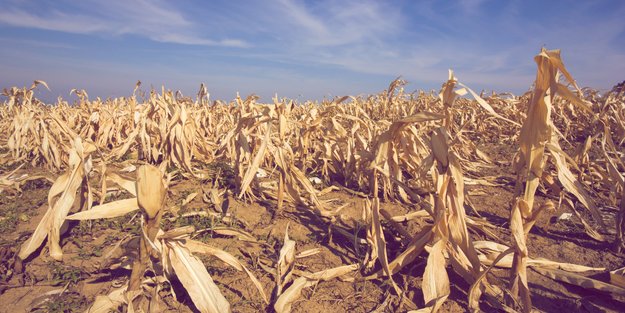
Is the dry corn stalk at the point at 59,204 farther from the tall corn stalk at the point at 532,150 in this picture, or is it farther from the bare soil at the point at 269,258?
the tall corn stalk at the point at 532,150

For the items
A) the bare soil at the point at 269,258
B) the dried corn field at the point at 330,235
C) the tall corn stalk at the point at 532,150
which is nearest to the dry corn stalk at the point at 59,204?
the dried corn field at the point at 330,235

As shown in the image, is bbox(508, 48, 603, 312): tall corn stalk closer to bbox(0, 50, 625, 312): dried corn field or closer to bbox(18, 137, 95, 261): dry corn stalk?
bbox(0, 50, 625, 312): dried corn field

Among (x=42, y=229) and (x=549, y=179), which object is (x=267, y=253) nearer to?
(x=42, y=229)

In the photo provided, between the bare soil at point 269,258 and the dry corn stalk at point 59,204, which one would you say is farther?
the dry corn stalk at point 59,204

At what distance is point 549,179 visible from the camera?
7.03 feet

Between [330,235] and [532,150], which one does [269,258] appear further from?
[532,150]

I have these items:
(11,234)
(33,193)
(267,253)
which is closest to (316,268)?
(267,253)

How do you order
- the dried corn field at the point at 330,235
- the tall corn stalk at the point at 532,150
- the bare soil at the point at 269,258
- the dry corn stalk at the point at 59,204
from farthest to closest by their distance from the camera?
the dry corn stalk at the point at 59,204 → the bare soil at the point at 269,258 → the dried corn field at the point at 330,235 → the tall corn stalk at the point at 532,150

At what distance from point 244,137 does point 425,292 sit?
1859mm

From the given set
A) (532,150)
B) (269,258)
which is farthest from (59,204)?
(532,150)

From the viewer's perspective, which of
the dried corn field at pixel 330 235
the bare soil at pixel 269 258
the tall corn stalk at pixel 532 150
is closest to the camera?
the tall corn stalk at pixel 532 150

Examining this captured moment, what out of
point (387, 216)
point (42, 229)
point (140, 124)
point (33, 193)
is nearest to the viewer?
point (42, 229)

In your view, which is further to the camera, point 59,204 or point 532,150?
point 59,204

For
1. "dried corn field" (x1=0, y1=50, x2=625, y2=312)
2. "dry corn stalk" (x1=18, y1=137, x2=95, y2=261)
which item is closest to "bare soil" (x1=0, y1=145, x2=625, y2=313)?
"dried corn field" (x1=0, y1=50, x2=625, y2=312)
